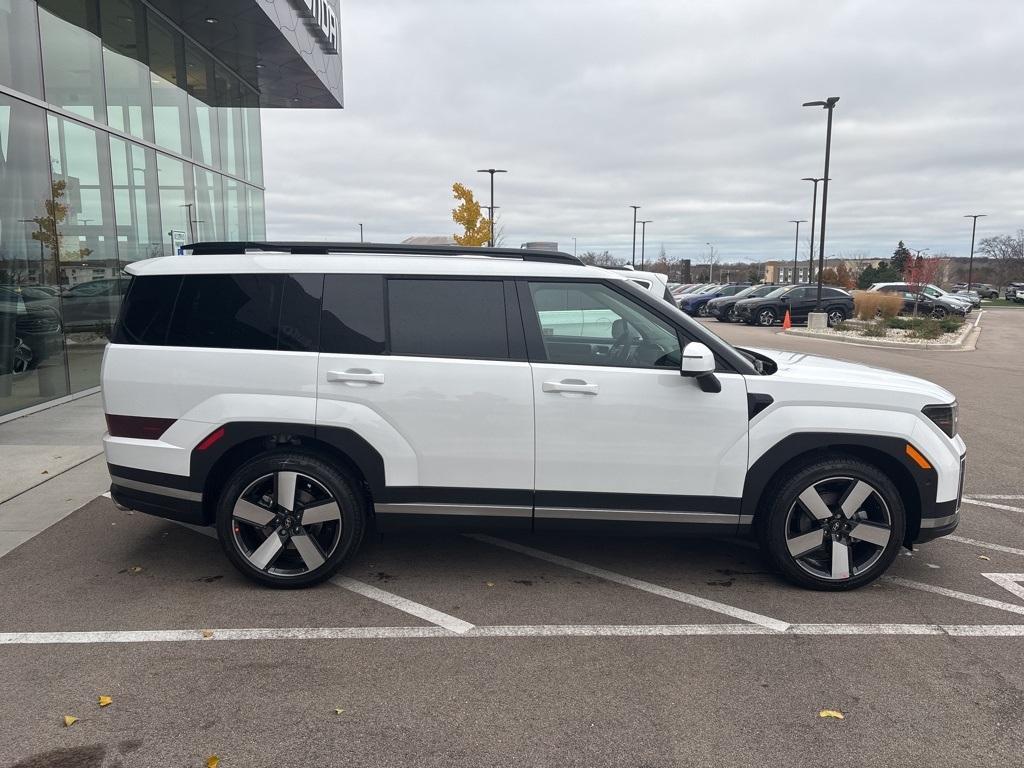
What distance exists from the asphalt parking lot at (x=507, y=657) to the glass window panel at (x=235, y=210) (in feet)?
46.3

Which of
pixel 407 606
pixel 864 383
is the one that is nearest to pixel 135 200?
pixel 407 606

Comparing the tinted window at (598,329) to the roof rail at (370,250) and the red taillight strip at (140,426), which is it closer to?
the roof rail at (370,250)

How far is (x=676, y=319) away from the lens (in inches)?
167

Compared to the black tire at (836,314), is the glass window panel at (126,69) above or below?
above

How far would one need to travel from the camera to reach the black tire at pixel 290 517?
13.8 ft

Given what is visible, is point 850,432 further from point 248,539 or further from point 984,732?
point 248,539

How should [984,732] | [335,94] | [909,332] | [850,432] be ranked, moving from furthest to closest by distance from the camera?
[909,332] < [335,94] < [850,432] < [984,732]

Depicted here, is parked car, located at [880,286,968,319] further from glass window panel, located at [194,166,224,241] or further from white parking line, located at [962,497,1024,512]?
white parking line, located at [962,497,1024,512]

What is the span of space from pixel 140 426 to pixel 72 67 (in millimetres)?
9243

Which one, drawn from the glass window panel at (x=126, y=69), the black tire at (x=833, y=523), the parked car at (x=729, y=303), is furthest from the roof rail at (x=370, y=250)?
the parked car at (x=729, y=303)

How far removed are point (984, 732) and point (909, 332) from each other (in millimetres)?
23530

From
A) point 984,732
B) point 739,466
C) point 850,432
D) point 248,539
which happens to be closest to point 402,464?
point 248,539

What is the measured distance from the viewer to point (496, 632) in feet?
12.7

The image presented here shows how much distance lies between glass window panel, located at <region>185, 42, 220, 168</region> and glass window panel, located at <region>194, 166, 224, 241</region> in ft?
1.11
